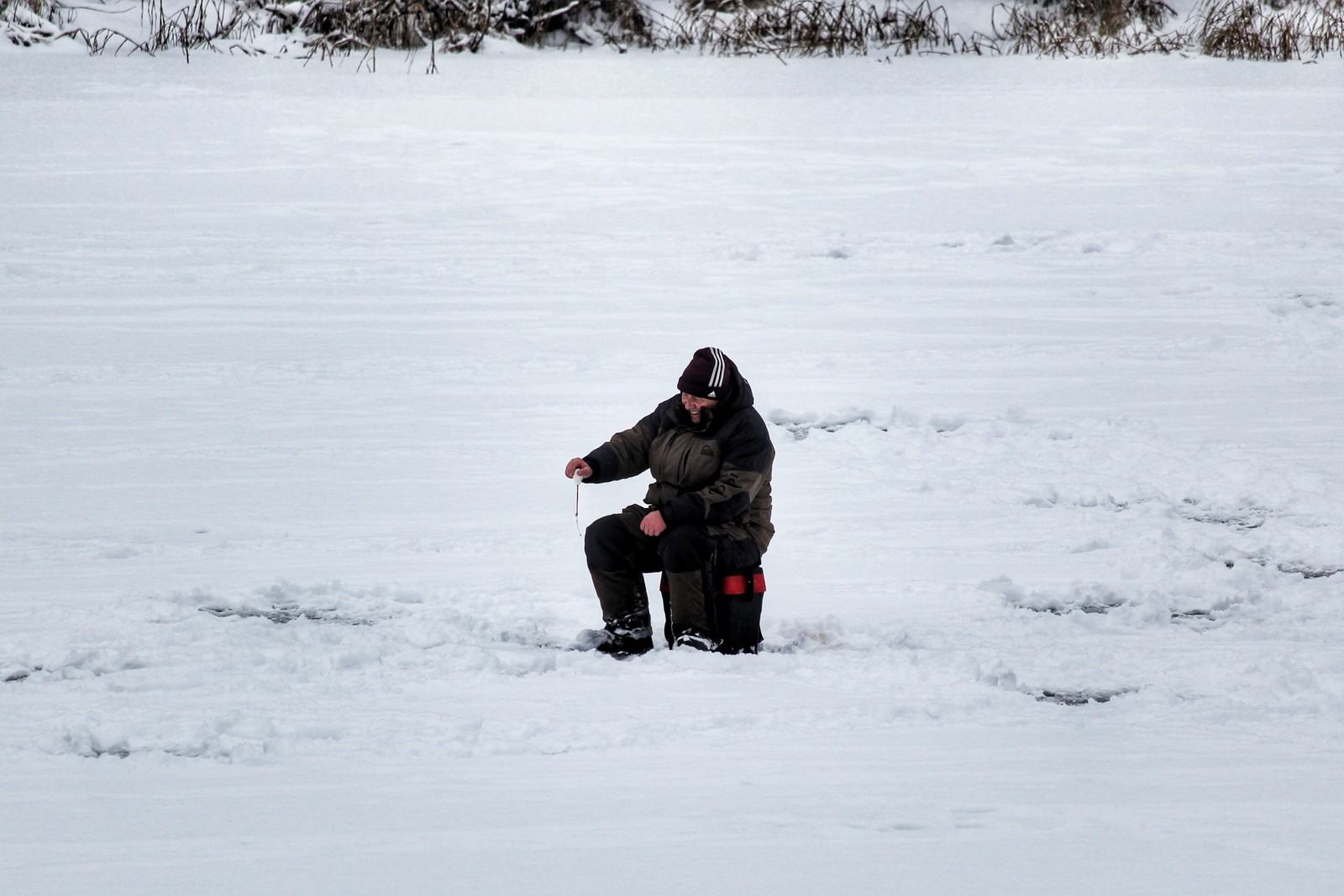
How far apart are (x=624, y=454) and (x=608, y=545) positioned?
0.28 m

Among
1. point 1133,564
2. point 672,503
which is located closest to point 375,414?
point 672,503

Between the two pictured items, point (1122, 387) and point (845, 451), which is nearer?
point (845, 451)

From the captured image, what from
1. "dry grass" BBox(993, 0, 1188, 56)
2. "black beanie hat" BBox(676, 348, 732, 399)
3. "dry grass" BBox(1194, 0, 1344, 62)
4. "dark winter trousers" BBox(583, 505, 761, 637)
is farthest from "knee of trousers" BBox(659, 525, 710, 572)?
"dry grass" BBox(1194, 0, 1344, 62)

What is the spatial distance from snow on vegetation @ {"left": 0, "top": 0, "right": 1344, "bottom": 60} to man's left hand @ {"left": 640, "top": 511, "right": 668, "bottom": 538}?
10981mm

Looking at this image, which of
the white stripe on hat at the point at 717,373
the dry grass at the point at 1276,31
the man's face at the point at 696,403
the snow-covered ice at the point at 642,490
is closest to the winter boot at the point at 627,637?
the snow-covered ice at the point at 642,490

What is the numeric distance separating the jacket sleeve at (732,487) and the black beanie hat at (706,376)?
0.16 m

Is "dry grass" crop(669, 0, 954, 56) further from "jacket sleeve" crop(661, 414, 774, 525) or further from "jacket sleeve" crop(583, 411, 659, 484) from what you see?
"jacket sleeve" crop(661, 414, 774, 525)

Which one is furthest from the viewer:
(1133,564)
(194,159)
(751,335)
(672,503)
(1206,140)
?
(1206,140)

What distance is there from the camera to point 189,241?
878cm

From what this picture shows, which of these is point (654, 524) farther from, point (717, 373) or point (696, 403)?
point (717, 373)

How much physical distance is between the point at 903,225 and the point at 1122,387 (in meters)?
2.99

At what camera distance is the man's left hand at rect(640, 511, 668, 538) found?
12.5 ft

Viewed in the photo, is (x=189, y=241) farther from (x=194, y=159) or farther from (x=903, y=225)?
(x=903, y=225)

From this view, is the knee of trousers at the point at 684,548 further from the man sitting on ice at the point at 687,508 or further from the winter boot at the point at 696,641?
the winter boot at the point at 696,641
